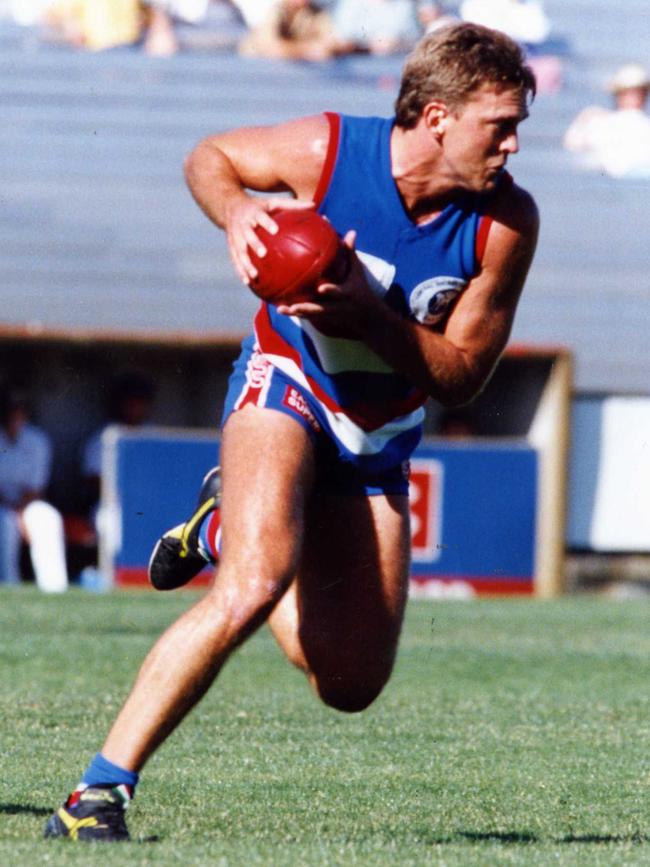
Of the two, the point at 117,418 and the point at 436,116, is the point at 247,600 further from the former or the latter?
the point at 117,418

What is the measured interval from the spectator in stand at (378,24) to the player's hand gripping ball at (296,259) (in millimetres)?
12082

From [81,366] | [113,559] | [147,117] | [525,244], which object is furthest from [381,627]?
[147,117]

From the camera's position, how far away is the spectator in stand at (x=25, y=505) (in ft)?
44.8

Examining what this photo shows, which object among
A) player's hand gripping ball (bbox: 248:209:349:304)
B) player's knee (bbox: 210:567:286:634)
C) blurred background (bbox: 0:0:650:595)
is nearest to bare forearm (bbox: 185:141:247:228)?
player's hand gripping ball (bbox: 248:209:349:304)

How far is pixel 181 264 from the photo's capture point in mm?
15531

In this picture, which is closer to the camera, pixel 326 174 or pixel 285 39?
pixel 326 174

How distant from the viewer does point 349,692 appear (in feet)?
16.0

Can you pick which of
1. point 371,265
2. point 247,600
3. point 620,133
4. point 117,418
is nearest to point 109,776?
point 247,600

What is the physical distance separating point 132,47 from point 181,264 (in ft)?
6.62

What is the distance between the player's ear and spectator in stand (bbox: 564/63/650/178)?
39.0 ft

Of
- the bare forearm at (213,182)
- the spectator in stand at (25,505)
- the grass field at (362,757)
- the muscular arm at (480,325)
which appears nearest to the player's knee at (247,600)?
the grass field at (362,757)

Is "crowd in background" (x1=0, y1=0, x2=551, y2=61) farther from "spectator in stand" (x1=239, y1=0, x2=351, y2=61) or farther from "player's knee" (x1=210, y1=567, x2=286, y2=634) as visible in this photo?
"player's knee" (x1=210, y1=567, x2=286, y2=634)

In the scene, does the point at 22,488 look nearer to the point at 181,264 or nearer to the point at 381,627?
the point at 181,264

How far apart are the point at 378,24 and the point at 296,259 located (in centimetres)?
1234
